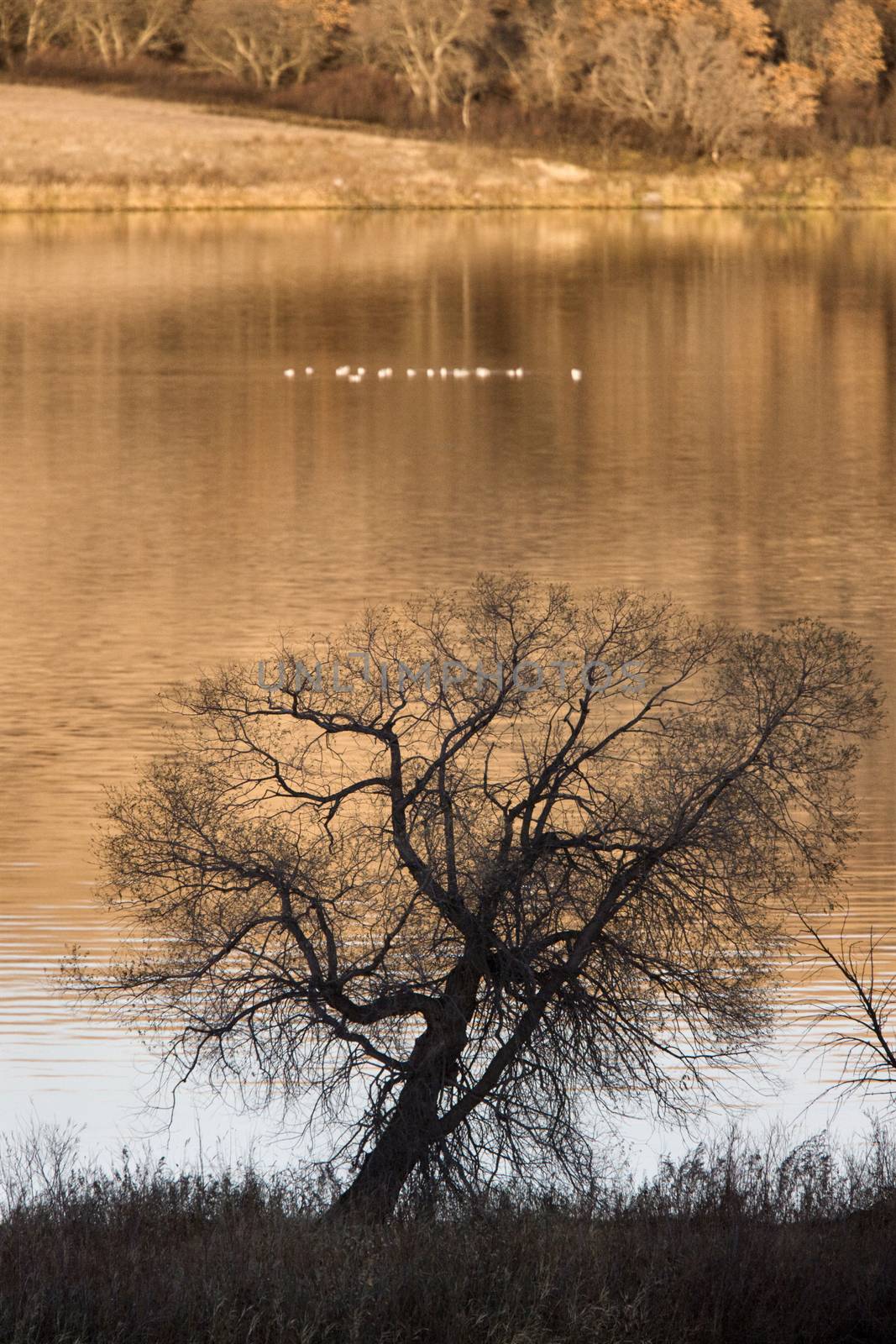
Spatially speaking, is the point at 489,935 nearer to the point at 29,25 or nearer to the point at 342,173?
the point at 342,173

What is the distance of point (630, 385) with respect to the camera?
85.4ft

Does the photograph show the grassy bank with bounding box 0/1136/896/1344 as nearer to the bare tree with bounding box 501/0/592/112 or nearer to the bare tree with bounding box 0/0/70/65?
the bare tree with bounding box 501/0/592/112

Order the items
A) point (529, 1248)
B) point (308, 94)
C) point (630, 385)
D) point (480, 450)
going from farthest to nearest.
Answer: point (308, 94) < point (630, 385) < point (480, 450) < point (529, 1248)

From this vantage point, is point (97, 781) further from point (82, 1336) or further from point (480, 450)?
point (480, 450)

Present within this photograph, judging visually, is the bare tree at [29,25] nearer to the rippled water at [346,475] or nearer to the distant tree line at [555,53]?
the distant tree line at [555,53]

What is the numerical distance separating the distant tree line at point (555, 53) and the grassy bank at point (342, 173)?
1334mm

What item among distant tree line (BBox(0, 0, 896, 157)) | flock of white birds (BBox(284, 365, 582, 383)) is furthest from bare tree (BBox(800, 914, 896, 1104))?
distant tree line (BBox(0, 0, 896, 157))

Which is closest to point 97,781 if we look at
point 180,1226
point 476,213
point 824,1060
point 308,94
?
point 824,1060

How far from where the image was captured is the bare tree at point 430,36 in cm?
5753

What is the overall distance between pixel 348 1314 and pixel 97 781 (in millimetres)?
6506

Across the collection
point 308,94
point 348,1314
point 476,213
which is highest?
point 308,94

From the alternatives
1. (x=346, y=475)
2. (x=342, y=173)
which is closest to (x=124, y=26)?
(x=342, y=173)

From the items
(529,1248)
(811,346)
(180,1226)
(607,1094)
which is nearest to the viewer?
(529,1248)

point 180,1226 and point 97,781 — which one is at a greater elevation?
point 97,781
